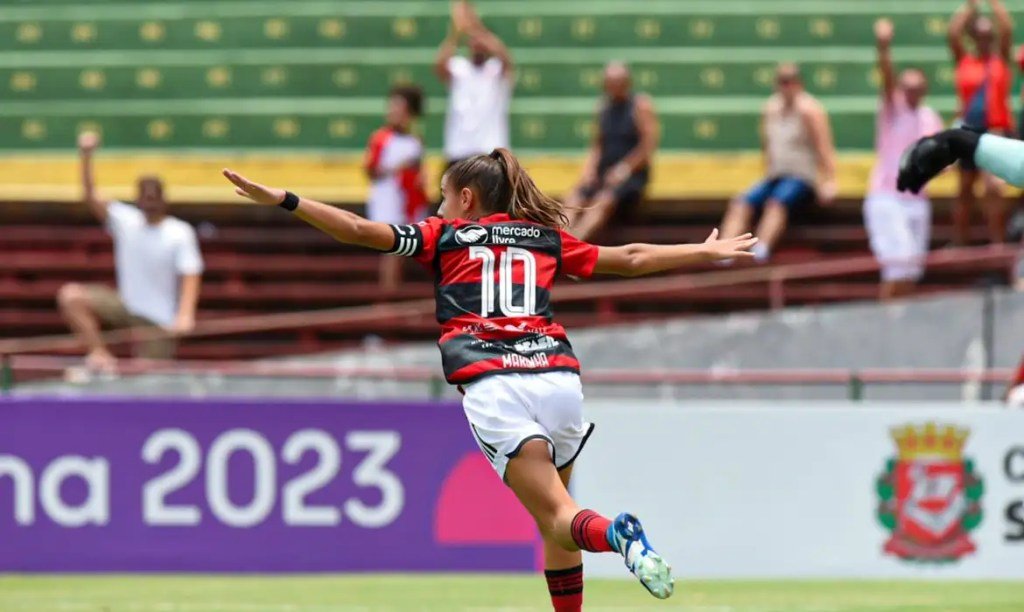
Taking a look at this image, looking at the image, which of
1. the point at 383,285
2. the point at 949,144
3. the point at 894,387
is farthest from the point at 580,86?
the point at 949,144

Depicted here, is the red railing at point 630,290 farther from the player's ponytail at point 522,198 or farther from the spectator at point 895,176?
the player's ponytail at point 522,198

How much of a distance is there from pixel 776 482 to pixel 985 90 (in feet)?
15.0

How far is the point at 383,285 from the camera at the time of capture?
16.1 m

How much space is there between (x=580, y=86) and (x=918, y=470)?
→ 8.87m

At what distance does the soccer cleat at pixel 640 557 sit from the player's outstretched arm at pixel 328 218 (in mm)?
1328

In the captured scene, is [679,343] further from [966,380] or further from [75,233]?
[75,233]

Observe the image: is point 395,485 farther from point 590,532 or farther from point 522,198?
point 590,532

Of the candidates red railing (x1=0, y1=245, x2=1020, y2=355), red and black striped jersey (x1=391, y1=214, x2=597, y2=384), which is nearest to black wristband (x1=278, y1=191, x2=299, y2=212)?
→ red and black striped jersey (x1=391, y1=214, x2=597, y2=384)

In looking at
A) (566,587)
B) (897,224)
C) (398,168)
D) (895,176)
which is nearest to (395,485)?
(398,168)

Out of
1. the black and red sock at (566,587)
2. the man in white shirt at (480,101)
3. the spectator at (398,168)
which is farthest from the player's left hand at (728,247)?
the man in white shirt at (480,101)

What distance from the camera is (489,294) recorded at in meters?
6.98

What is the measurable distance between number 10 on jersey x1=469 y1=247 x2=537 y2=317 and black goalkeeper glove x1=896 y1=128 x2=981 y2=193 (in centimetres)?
250

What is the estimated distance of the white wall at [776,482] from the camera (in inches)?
456

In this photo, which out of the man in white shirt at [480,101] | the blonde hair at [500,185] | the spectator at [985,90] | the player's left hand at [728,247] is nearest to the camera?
the blonde hair at [500,185]
